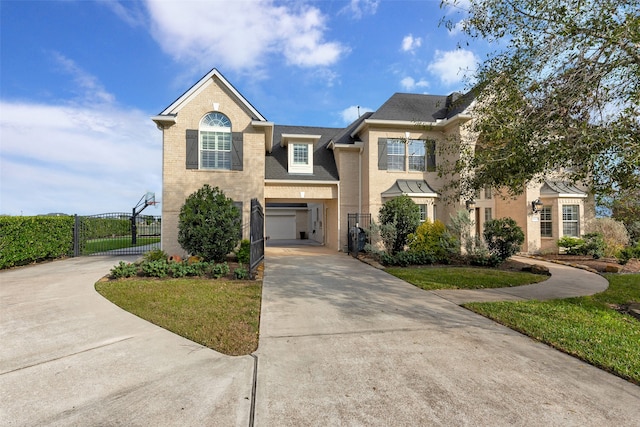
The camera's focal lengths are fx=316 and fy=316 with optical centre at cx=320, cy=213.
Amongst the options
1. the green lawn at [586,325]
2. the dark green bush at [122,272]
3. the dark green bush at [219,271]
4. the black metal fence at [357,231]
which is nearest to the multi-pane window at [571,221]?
Result: the green lawn at [586,325]

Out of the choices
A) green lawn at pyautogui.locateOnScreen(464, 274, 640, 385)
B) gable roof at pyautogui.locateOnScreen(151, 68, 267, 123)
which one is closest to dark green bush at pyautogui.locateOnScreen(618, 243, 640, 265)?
green lawn at pyautogui.locateOnScreen(464, 274, 640, 385)

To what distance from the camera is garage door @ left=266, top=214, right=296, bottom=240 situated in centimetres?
2862

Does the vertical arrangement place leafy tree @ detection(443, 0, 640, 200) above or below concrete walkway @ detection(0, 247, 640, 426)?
above

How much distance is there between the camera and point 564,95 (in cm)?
545

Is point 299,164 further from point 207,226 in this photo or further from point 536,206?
point 536,206

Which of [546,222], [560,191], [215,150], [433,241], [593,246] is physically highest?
[215,150]

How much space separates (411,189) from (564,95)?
9838mm

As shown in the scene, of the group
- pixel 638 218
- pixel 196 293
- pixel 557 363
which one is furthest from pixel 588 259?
pixel 196 293

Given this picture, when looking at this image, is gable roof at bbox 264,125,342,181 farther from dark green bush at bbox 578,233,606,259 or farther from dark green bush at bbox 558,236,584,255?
dark green bush at bbox 578,233,606,259

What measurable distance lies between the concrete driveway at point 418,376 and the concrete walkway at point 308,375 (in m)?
0.02

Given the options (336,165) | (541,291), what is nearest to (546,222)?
(541,291)

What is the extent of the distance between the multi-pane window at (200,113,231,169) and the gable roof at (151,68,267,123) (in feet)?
3.50

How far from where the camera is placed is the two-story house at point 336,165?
46.0 feet

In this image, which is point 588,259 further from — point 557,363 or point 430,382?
point 430,382
